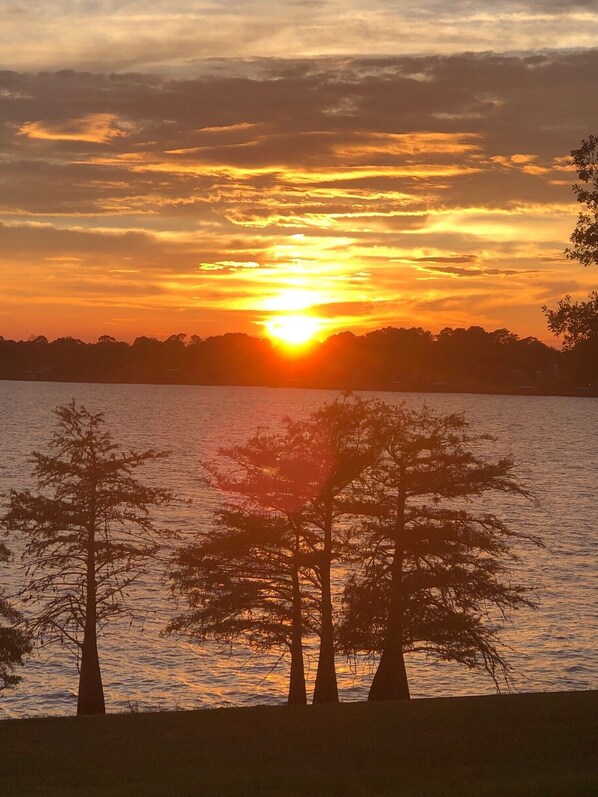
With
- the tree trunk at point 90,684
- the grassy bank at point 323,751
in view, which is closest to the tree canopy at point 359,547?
the tree trunk at point 90,684

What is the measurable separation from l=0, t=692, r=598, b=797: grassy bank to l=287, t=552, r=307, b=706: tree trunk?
21.5 feet

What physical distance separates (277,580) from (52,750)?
609 inches

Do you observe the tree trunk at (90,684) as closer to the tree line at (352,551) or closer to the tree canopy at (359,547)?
the tree line at (352,551)

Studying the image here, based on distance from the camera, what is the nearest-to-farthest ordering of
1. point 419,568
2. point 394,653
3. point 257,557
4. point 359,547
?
1. point 394,653
2. point 419,568
3. point 257,557
4. point 359,547

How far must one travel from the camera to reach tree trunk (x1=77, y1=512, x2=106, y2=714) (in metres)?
40.0

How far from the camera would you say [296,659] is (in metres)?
39.7

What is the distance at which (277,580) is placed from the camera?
40.7 m

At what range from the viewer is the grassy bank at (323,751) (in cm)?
2141

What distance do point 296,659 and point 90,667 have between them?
26.2 feet

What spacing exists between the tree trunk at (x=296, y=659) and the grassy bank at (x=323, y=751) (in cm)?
655

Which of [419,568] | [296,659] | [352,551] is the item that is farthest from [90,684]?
[419,568]

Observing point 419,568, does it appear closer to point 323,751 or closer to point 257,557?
point 257,557

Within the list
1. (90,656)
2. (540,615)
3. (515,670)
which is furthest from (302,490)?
(540,615)

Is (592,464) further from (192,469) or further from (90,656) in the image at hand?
(90,656)
